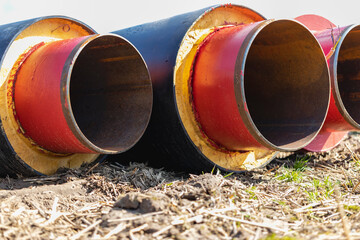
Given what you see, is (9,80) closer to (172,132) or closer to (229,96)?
(172,132)

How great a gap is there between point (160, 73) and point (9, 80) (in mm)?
1100

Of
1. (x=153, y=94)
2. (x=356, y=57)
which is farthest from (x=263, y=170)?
(x=356, y=57)

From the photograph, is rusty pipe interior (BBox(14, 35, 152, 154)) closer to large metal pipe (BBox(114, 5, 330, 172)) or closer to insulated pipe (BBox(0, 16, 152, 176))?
insulated pipe (BBox(0, 16, 152, 176))

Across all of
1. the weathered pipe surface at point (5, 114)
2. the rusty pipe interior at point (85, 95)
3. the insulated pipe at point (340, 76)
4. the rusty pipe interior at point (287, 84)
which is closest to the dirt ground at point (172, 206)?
the weathered pipe surface at point (5, 114)

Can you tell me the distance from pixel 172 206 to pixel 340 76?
3143mm

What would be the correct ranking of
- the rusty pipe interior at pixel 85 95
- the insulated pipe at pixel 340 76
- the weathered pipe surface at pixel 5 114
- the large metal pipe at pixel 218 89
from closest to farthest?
the rusty pipe interior at pixel 85 95 → the weathered pipe surface at pixel 5 114 → the large metal pipe at pixel 218 89 → the insulated pipe at pixel 340 76

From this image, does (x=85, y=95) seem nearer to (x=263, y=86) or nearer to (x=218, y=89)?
(x=218, y=89)

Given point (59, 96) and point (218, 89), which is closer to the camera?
point (59, 96)

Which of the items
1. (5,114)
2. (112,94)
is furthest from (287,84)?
(5,114)

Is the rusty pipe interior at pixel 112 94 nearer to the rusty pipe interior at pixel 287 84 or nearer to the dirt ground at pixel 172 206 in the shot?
the dirt ground at pixel 172 206

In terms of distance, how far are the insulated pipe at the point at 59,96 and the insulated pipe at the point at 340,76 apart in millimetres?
1777

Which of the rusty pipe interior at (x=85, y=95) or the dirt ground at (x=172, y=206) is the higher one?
the rusty pipe interior at (x=85, y=95)

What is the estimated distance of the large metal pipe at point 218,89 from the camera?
330cm

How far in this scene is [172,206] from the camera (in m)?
2.41
